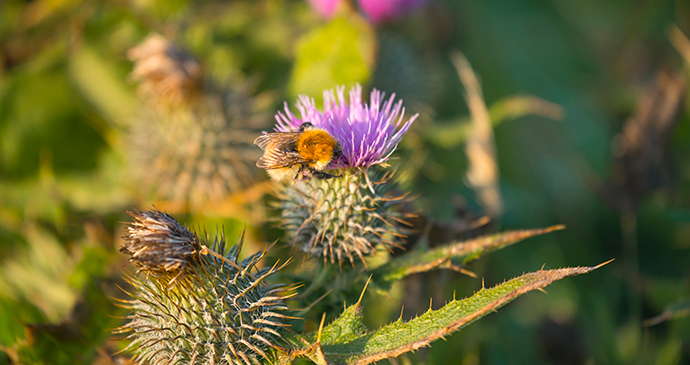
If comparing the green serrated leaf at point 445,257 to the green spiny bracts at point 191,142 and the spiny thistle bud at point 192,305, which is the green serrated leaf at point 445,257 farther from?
the green spiny bracts at point 191,142

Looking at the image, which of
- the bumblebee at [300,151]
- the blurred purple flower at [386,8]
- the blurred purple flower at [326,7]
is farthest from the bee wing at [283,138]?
the blurred purple flower at [386,8]

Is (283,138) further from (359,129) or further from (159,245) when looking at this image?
(159,245)

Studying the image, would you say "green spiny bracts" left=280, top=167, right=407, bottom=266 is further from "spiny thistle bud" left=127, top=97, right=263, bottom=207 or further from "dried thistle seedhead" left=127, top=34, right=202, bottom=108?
"dried thistle seedhead" left=127, top=34, right=202, bottom=108

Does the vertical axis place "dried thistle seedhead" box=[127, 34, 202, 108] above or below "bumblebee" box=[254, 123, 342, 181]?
above

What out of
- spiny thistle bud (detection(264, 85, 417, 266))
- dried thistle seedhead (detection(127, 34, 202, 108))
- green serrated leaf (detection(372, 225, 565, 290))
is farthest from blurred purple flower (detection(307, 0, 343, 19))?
green serrated leaf (detection(372, 225, 565, 290))

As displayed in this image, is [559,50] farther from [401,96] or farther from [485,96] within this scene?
[401,96]

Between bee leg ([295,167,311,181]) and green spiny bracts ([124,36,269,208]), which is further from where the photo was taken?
green spiny bracts ([124,36,269,208])

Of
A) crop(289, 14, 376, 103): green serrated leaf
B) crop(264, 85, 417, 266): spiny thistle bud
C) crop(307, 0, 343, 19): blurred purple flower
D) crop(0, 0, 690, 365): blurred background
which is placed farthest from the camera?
crop(307, 0, 343, 19): blurred purple flower
